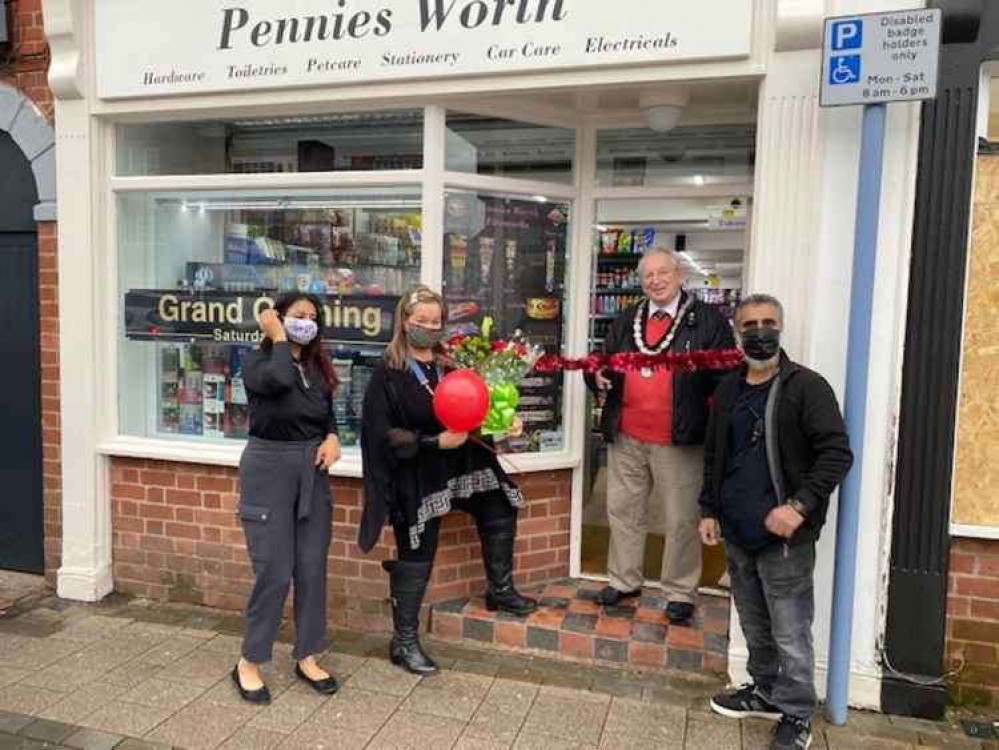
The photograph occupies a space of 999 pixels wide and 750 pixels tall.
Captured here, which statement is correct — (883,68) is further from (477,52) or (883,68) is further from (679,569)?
(679,569)

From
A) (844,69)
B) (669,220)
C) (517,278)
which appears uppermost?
(844,69)

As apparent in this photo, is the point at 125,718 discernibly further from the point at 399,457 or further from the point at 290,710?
the point at 399,457

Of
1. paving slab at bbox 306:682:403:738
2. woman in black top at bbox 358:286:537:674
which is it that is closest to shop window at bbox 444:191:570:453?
woman in black top at bbox 358:286:537:674

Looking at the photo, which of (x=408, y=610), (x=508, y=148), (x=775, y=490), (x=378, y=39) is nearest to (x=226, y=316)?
(x=378, y=39)

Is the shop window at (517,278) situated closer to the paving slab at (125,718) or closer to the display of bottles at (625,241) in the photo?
the display of bottles at (625,241)

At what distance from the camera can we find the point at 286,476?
3.48 m

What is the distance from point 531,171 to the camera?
177 inches

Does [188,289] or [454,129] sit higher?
[454,129]

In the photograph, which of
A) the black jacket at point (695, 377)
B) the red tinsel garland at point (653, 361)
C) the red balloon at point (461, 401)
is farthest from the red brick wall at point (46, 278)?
the black jacket at point (695, 377)

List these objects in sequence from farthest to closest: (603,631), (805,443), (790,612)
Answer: (603,631)
(790,612)
(805,443)

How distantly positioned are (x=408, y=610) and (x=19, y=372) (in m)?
2.98

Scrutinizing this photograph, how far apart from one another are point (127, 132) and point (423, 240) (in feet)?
6.51

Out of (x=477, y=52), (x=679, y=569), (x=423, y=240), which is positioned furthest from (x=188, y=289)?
(x=679, y=569)

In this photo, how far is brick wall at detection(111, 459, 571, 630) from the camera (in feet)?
14.3
